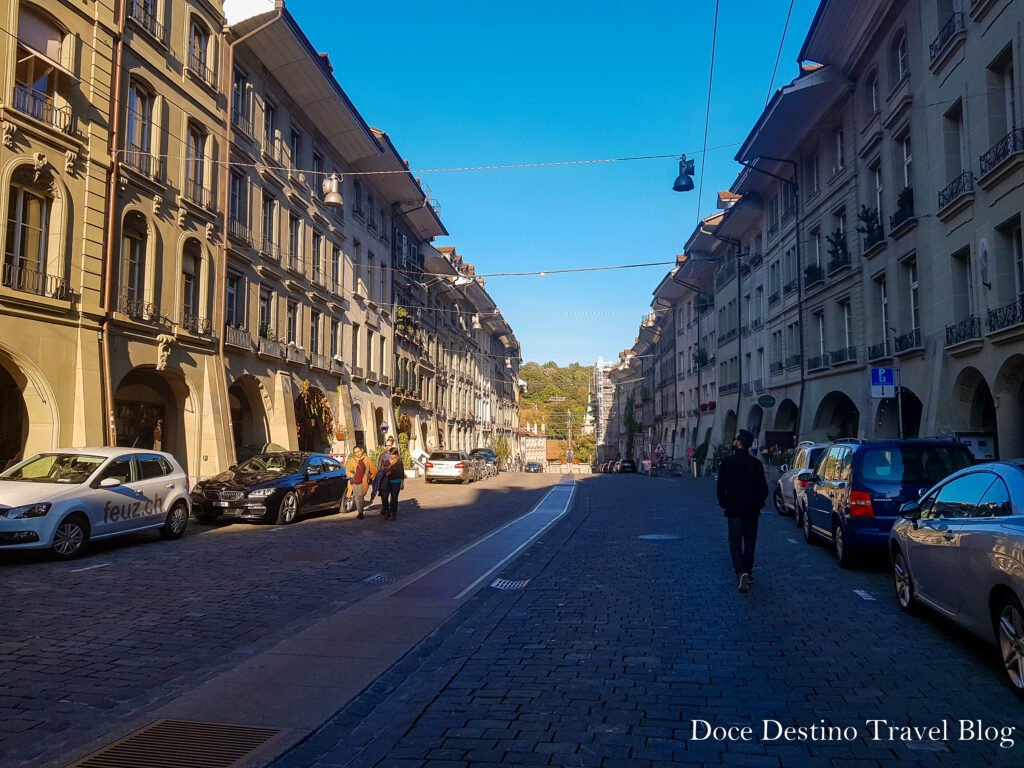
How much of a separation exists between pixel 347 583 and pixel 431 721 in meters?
5.44

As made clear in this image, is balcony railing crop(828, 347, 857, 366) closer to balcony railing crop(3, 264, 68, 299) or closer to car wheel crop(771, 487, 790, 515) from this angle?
car wheel crop(771, 487, 790, 515)

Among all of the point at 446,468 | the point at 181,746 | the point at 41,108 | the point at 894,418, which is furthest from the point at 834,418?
the point at 181,746

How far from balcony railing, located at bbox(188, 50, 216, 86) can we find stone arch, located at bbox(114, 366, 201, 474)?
8615mm

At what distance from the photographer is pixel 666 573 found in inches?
413

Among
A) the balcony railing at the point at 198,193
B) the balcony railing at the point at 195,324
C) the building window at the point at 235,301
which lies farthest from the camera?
the building window at the point at 235,301

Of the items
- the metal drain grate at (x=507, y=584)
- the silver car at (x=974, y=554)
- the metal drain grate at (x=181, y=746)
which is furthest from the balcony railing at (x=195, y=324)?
the silver car at (x=974, y=554)

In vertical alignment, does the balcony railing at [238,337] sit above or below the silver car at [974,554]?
above

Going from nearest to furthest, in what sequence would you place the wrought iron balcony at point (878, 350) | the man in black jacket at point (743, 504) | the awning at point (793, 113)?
the man in black jacket at point (743, 504) < the wrought iron balcony at point (878, 350) < the awning at point (793, 113)

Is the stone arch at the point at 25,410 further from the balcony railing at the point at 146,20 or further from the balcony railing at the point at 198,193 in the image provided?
the balcony railing at the point at 146,20

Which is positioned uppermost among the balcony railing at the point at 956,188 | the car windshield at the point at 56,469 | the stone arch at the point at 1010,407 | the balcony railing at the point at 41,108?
the balcony railing at the point at 41,108

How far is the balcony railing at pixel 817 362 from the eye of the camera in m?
28.8

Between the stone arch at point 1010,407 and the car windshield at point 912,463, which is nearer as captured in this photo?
the car windshield at point 912,463

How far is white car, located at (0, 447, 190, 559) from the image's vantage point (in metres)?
10.9

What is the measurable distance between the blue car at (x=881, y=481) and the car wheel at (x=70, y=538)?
35.9 ft
